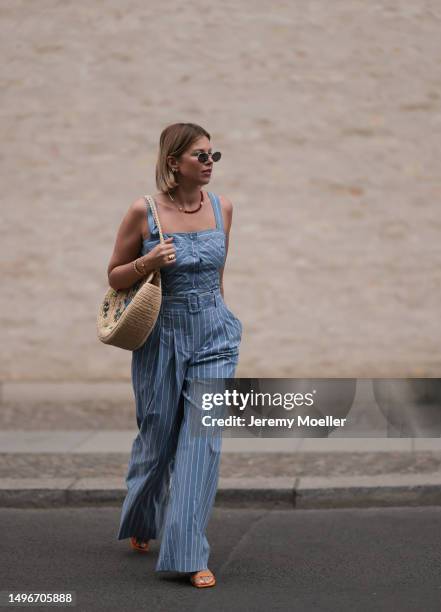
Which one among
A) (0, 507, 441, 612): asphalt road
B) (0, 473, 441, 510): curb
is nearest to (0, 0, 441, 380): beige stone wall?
(0, 473, 441, 510): curb

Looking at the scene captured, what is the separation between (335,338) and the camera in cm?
1066

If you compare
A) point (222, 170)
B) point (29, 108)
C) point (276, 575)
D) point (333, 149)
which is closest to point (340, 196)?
point (333, 149)

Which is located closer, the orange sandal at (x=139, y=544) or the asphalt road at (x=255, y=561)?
the asphalt road at (x=255, y=561)

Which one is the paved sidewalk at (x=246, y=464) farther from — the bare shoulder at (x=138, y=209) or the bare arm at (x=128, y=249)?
the bare shoulder at (x=138, y=209)

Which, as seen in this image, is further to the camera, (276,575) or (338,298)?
(338,298)

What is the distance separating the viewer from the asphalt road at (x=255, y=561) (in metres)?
4.60

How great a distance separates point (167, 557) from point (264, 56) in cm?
679

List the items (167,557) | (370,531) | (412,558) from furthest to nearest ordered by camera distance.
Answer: (370,531), (412,558), (167,557)

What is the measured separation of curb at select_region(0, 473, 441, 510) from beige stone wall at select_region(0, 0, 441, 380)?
4155 millimetres

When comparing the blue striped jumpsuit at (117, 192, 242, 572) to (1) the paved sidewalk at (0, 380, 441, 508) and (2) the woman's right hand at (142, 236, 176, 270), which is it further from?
(1) the paved sidewalk at (0, 380, 441, 508)

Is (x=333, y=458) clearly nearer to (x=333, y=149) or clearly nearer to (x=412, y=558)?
(x=412, y=558)

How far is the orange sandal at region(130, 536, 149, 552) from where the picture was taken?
5340 millimetres

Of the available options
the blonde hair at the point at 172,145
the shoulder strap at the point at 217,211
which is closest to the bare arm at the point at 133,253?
the blonde hair at the point at 172,145

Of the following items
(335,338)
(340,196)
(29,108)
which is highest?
(29,108)
